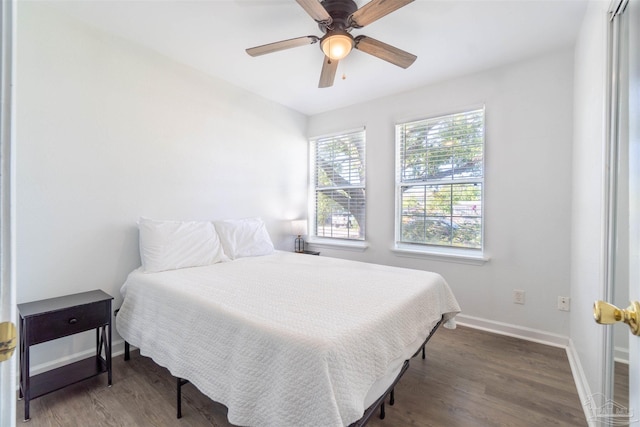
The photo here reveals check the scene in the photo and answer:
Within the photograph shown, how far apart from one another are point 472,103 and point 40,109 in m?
3.53

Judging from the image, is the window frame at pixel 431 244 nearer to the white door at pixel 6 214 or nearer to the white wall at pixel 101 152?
the white wall at pixel 101 152

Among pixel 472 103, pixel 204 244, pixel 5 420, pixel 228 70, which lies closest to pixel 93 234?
pixel 204 244

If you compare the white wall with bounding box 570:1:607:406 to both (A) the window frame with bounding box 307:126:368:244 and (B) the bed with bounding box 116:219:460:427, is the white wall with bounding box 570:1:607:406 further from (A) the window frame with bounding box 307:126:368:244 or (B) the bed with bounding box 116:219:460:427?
(A) the window frame with bounding box 307:126:368:244

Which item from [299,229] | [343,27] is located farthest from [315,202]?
[343,27]

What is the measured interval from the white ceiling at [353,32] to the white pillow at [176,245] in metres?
1.50

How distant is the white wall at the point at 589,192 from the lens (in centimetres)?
142

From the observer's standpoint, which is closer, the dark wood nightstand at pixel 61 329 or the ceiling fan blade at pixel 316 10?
the ceiling fan blade at pixel 316 10

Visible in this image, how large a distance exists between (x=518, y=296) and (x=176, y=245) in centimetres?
304

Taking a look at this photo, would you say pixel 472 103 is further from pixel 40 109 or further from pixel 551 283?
pixel 40 109

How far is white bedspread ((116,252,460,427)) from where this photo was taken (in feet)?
3.44

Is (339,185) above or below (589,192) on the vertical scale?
above

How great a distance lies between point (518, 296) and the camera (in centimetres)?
256

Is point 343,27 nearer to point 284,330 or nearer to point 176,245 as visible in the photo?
point 284,330

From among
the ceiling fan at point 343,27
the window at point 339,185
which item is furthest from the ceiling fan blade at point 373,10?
the window at point 339,185
